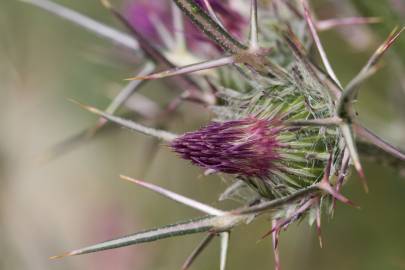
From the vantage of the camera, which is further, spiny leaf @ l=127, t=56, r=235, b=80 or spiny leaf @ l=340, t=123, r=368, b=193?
spiny leaf @ l=127, t=56, r=235, b=80

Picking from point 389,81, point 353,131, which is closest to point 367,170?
point 389,81

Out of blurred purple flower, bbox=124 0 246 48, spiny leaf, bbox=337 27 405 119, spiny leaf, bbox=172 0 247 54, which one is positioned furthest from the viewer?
blurred purple flower, bbox=124 0 246 48

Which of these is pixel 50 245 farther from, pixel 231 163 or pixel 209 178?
pixel 231 163

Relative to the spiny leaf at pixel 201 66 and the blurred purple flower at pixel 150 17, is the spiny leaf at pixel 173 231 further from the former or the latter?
the blurred purple flower at pixel 150 17

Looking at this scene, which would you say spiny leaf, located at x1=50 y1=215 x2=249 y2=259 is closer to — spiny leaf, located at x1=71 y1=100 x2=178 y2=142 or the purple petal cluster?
the purple petal cluster

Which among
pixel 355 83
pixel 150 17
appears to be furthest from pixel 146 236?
pixel 150 17

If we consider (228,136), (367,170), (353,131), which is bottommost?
(353,131)

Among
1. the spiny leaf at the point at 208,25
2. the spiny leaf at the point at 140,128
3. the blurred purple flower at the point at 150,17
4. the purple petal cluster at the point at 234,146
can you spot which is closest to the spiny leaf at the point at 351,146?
the purple petal cluster at the point at 234,146

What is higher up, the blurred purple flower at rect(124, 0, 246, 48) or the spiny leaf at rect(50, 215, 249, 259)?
the blurred purple flower at rect(124, 0, 246, 48)

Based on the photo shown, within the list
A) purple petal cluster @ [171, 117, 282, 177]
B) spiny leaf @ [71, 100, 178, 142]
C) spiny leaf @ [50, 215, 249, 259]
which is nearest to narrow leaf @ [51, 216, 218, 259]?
spiny leaf @ [50, 215, 249, 259]
